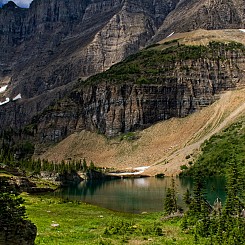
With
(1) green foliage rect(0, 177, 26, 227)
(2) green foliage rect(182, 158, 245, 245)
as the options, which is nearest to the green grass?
(2) green foliage rect(182, 158, 245, 245)

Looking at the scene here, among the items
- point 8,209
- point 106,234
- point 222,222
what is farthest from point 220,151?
point 8,209

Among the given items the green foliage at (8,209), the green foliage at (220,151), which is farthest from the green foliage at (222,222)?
the green foliage at (220,151)

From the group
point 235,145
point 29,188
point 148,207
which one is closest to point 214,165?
point 235,145

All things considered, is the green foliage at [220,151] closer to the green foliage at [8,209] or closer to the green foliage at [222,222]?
the green foliage at [222,222]

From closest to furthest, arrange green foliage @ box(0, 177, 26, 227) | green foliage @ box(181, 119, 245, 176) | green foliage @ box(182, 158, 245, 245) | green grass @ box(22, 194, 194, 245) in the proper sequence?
green foliage @ box(0, 177, 26, 227), green foliage @ box(182, 158, 245, 245), green grass @ box(22, 194, 194, 245), green foliage @ box(181, 119, 245, 176)

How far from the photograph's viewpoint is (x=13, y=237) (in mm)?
21891

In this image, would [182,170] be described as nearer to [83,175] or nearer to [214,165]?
[214,165]

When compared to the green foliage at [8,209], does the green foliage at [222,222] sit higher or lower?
lower

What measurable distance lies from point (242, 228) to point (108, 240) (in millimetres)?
11863

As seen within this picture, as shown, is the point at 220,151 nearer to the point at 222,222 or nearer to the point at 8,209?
the point at 222,222

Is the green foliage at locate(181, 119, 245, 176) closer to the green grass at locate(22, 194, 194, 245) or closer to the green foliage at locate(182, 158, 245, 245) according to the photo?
the green foliage at locate(182, 158, 245, 245)

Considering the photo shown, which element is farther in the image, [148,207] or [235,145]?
[235,145]

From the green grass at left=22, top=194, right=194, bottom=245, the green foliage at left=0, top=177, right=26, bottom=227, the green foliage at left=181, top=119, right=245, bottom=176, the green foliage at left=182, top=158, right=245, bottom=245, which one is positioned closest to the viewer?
the green foliage at left=0, top=177, right=26, bottom=227

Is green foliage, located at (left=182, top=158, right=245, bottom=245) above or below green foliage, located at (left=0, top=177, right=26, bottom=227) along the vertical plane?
below
